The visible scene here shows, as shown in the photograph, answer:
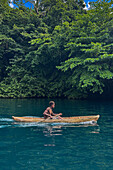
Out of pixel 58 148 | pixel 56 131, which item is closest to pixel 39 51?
pixel 56 131

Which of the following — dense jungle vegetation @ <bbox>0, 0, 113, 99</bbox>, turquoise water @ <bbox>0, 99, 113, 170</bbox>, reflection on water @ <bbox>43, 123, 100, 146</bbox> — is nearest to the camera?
turquoise water @ <bbox>0, 99, 113, 170</bbox>

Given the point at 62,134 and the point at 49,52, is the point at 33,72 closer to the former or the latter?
the point at 49,52

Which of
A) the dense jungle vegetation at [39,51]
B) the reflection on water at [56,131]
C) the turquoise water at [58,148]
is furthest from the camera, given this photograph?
the dense jungle vegetation at [39,51]

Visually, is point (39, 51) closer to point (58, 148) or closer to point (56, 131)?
point (56, 131)

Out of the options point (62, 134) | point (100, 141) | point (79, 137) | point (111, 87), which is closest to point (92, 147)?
point (100, 141)

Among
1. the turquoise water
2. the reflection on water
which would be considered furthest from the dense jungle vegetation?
the turquoise water

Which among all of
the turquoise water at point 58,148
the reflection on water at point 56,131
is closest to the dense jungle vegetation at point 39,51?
the reflection on water at point 56,131

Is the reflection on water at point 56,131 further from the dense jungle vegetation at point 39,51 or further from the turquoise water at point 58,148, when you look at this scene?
the dense jungle vegetation at point 39,51

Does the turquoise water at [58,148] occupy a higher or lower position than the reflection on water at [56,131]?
lower

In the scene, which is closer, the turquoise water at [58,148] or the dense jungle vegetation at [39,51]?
the turquoise water at [58,148]

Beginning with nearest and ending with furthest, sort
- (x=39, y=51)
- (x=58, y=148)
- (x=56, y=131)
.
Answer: (x=58, y=148) < (x=56, y=131) < (x=39, y=51)

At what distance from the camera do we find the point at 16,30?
99.9 ft

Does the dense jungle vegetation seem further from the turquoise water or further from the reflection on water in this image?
the turquoise water

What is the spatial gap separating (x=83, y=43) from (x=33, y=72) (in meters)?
10.8
